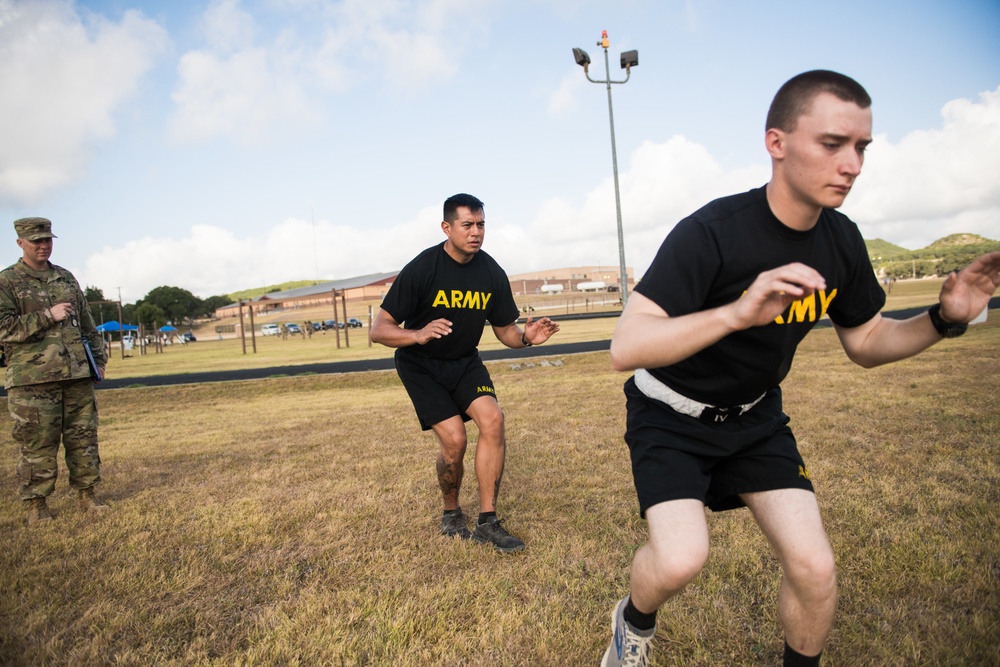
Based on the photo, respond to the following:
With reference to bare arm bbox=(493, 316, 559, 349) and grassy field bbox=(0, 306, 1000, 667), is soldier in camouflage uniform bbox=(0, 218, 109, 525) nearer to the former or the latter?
grassy field bbox=(0, 306, 1000, 667)

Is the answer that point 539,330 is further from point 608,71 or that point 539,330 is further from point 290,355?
point 290,355

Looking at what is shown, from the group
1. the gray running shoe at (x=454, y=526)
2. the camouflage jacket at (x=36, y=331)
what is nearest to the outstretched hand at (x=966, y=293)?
the gray running shoe at (x=454, y=526)

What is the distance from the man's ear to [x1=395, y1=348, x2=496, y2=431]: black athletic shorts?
9.52 ft

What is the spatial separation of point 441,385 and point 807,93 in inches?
131

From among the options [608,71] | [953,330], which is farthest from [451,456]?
[608,71]

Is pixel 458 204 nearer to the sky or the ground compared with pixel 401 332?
nearer to the sky

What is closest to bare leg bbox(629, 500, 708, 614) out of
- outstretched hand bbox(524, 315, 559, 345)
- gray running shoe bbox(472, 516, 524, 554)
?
gray running shoe bbox(472, 516, 524, 554)

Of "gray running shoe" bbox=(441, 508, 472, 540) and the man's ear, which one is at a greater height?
the man's ear

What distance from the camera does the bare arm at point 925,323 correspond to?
2.30 meters

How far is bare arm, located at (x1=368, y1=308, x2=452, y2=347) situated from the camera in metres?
4.30

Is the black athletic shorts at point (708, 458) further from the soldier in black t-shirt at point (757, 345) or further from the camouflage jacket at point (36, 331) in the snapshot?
the camouflage jacket at point (36, 331)

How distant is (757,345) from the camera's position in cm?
241

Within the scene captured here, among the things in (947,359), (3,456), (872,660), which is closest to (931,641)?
(872,660)

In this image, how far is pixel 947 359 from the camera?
485 inches
